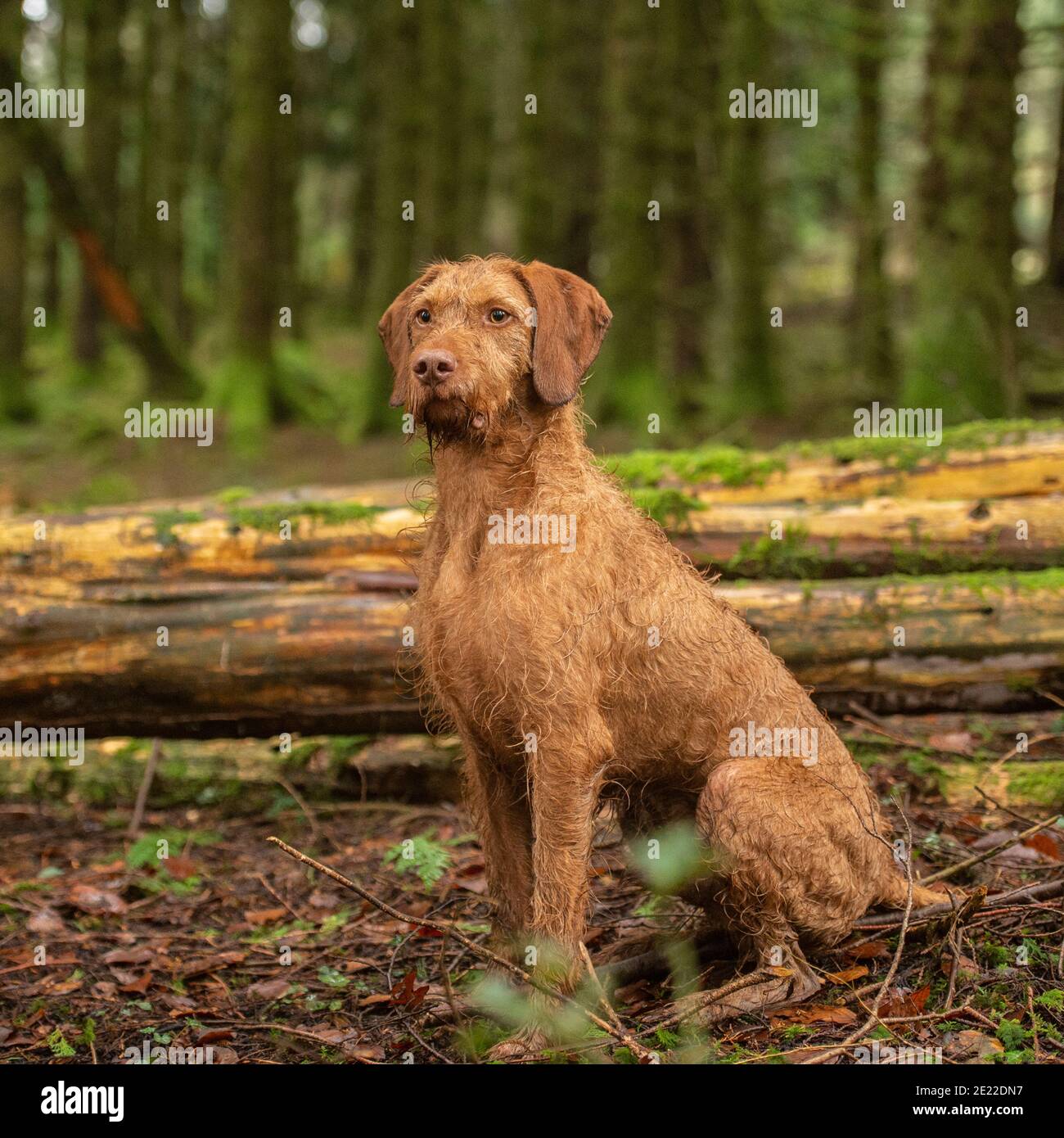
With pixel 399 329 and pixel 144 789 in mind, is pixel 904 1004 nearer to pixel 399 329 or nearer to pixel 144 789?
pixel 399 329

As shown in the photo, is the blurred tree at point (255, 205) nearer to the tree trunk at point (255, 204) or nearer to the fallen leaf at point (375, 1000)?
the tree trunk at point (255, 204)

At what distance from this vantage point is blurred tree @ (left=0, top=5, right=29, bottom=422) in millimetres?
19656

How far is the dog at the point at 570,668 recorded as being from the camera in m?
4.47

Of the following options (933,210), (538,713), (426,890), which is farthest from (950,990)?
(933,210)

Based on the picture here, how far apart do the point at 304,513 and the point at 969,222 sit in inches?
301

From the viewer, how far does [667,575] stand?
4.89 metres

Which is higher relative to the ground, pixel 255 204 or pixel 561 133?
pixel 561 133

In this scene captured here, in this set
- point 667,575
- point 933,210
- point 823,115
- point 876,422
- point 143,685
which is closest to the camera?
point 667,575

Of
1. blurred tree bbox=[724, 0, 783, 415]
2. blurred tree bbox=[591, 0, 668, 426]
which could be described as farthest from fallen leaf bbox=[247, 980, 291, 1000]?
blurred tree bbox=[724, 0, 783, 415]

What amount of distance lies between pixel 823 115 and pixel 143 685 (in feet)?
67.3

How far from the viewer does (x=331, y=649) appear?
6.94 metres

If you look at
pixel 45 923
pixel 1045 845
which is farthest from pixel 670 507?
pixel 45 923

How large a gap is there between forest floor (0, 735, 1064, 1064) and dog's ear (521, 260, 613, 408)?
221 centimetres
